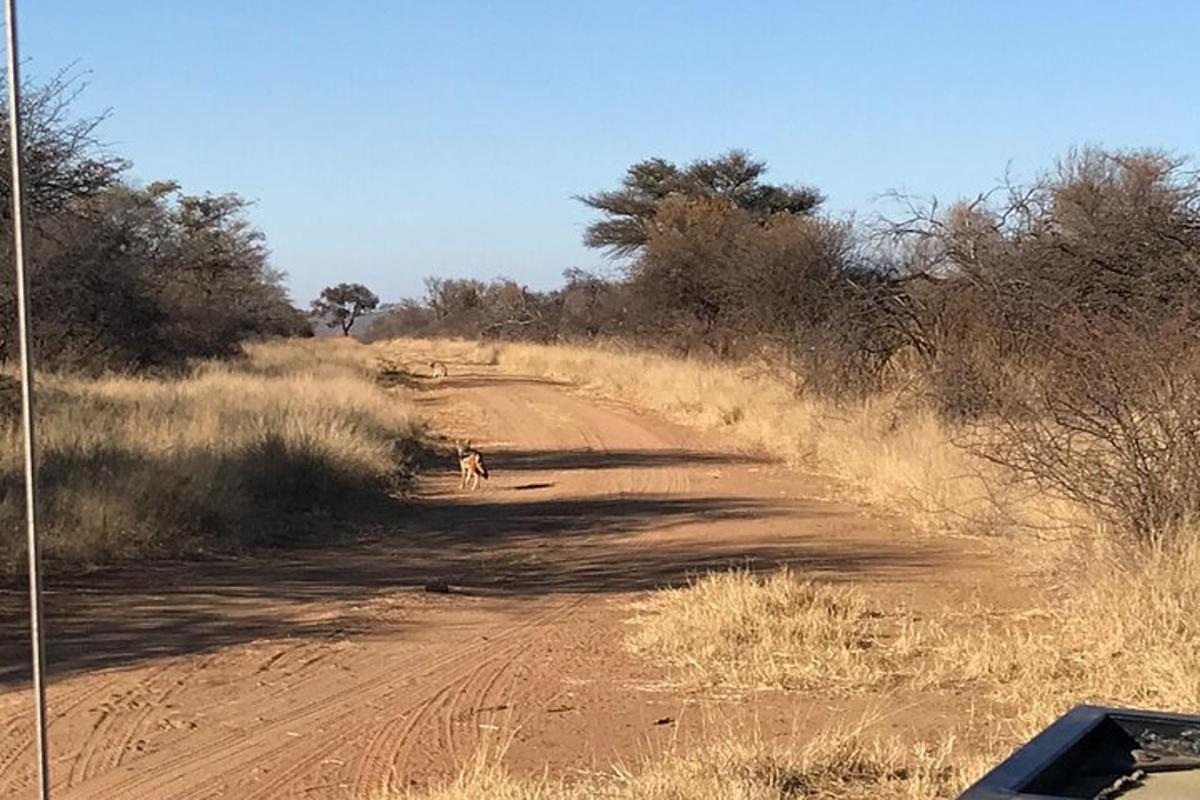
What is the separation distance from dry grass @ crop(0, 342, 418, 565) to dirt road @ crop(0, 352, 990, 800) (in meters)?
0.64

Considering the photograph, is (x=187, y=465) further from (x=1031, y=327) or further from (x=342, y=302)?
(x=342, y=302)

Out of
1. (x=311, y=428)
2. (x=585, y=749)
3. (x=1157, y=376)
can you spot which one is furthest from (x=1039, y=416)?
(x=311, y=428)

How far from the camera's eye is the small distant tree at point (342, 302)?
10512cm

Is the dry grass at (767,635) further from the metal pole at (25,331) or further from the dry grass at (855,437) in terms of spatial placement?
the metal pole at (25,331)

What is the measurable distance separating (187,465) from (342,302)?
310ft

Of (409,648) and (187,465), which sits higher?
(187,465)

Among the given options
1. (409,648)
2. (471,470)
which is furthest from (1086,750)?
(471,470)

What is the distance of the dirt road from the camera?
596cm

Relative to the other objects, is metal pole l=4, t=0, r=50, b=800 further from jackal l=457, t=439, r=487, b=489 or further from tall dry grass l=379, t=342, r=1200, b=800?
jackal l=457, t=439, r=487, b=489

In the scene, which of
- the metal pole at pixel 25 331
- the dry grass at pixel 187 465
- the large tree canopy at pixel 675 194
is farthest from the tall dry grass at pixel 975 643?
the large tree canopy at pixel 675 194

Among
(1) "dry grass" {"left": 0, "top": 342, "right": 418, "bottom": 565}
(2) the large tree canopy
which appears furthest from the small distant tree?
(1) "dry grass" {"left": 0, "top": 342, "right": 418, "bottom": 565}

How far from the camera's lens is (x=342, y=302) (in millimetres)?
105938

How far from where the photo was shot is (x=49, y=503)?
1113 cm

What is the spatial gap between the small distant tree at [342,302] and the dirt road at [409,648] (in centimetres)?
9115
